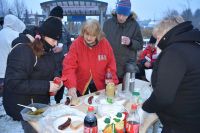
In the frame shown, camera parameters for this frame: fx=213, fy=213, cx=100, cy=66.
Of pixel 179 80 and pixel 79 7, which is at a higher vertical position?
pixel 79 7

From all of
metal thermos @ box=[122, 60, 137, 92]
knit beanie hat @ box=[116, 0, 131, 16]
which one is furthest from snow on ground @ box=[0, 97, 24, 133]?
knit beanie hat @ box=[116, 0, 131, 16]

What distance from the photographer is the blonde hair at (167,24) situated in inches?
63.9

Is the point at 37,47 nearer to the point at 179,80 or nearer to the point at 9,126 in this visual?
the point at 179,80

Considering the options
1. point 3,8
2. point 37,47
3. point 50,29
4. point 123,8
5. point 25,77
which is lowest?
point 25,77

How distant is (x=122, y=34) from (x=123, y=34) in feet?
0.06

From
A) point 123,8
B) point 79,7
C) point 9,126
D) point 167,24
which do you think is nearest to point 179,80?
point 167,24

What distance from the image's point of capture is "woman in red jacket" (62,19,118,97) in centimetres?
243

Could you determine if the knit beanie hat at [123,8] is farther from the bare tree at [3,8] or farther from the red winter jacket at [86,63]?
the bare tree at [3,8]

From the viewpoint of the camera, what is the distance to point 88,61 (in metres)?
2.54

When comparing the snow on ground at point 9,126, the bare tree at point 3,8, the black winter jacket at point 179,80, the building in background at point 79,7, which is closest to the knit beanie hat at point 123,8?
the black winter jacket at point 179,80

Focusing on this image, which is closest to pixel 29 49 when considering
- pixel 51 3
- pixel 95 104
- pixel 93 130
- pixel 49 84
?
pixel 49 84

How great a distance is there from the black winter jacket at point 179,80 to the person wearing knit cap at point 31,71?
1031 millimetres

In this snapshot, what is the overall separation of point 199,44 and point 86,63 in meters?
1.32

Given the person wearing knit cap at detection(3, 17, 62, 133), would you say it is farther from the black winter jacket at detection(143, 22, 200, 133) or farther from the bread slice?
the black winter jacket at detection(143, 22, 200, 133)
